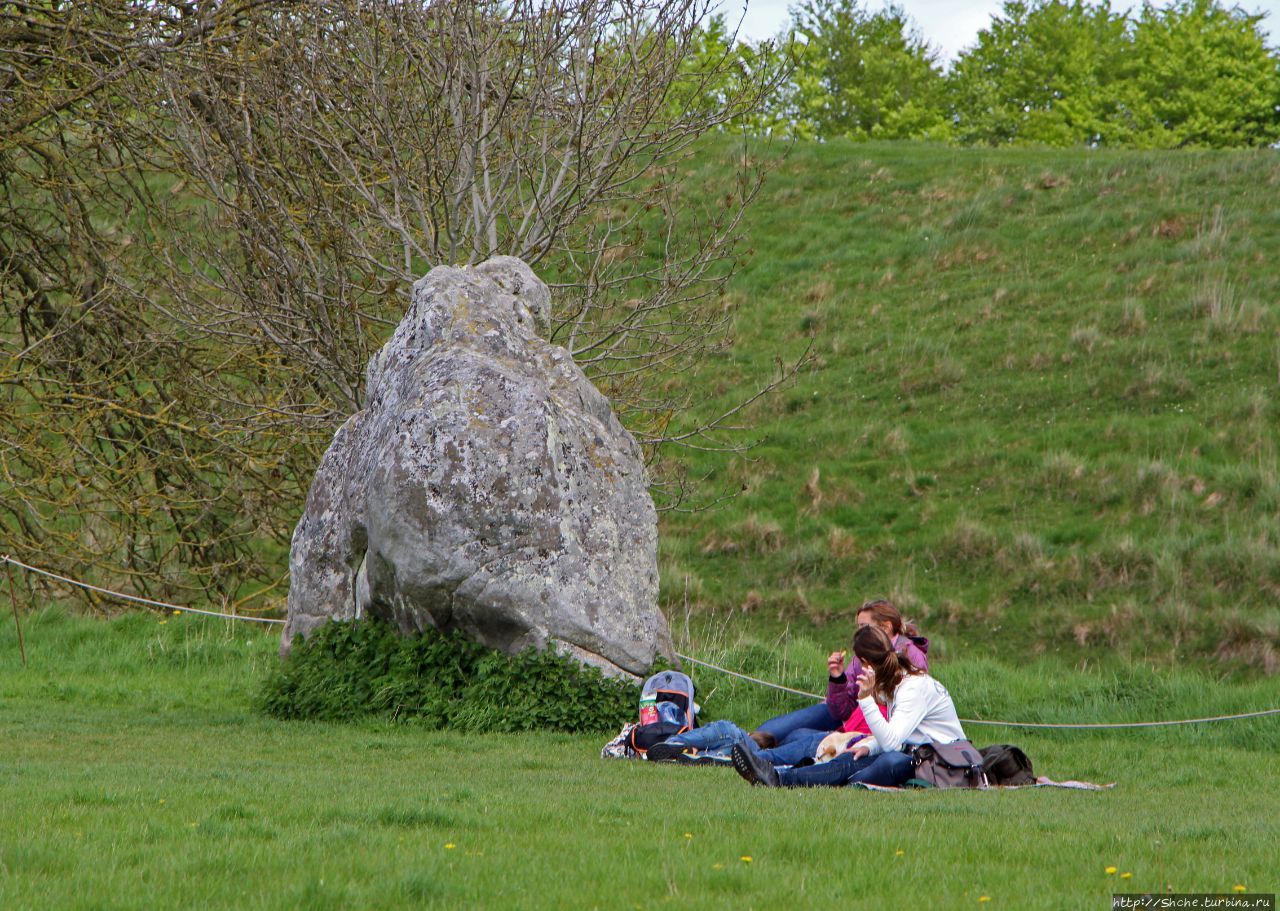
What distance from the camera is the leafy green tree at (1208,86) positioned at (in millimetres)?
50719

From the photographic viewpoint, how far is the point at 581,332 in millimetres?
14609

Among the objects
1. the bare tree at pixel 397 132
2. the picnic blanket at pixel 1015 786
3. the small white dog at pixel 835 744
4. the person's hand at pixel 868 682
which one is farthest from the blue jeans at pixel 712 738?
the bare tree at pixel 397 132

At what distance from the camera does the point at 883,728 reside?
26.4 feet

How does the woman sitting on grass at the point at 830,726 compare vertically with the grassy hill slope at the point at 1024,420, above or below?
below

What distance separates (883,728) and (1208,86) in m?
50.7

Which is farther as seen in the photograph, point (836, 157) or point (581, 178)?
point (836, 157)

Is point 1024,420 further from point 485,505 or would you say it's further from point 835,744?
point 835,744

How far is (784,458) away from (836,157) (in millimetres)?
18434

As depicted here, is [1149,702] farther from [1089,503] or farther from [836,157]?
[836,157]

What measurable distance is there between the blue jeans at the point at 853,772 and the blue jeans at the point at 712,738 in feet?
2.68

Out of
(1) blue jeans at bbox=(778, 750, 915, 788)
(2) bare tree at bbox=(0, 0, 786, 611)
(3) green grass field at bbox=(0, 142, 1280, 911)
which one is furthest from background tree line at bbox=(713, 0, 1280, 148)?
(1) blue jeans at bbox=(778, 750, 915, 788)

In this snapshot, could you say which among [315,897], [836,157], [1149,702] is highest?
[836,157]

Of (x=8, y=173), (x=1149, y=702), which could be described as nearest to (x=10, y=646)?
(x=8, y=173)

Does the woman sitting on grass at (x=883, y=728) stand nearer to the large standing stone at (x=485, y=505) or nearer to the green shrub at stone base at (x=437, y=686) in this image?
the green shrub at stone base at (x=437, y=686)
